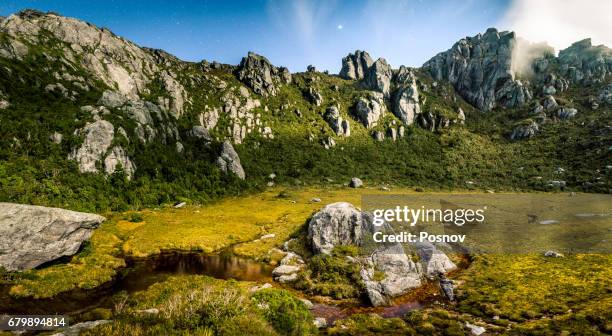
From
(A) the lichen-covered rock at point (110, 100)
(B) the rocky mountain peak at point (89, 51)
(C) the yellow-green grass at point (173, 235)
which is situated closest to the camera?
(C) the yellow-green grass at point (173, 235)

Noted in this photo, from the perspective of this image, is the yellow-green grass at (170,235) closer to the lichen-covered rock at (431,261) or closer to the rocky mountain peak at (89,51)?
the lichen-covered rock at (431,261)

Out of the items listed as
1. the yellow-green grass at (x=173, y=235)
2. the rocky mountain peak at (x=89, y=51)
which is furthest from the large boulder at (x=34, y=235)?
the rocky mountain peak at (x=89, y=51)

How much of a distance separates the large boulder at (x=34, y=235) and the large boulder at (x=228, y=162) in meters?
87.8

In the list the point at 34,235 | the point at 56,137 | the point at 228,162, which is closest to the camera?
the point at 34,235

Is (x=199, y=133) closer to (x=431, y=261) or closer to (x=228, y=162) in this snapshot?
(x=228, y=162)

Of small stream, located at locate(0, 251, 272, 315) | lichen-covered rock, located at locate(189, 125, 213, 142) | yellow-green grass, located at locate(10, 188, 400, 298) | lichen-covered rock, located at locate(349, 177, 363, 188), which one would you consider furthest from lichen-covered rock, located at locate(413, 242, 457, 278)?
lichen-covered rock, located at locate(189, 125, 213, 142)

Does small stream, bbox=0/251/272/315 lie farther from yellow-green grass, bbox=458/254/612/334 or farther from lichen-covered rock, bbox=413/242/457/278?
yellow-green grass, bbox=458/254/612/334

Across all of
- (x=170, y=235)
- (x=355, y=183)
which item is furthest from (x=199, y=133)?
(x=170, y=235)

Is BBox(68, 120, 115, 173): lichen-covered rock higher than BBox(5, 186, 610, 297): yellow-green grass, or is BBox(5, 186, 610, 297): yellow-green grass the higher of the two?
BBox(68, 120, 115, 173): lichen-covered rock

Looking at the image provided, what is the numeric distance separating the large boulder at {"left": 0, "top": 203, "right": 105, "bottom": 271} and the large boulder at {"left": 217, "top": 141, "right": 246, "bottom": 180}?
87.8 m

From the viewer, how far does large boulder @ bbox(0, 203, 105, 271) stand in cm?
4425

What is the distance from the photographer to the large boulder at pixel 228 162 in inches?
5541

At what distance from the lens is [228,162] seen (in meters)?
144

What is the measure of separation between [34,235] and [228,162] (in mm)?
98878
